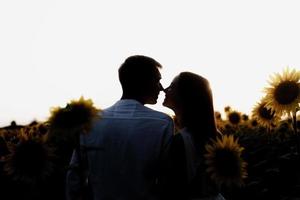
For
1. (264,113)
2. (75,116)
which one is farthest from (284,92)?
(75,116)

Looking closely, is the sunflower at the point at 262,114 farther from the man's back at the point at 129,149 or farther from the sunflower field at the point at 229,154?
the man's back at the point at 129,149

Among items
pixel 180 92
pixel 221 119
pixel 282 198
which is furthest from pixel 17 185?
pixel 221 119

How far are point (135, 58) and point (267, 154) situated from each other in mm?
4531

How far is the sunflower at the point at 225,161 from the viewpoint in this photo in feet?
13.9

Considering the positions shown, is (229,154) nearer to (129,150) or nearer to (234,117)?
(129,150)

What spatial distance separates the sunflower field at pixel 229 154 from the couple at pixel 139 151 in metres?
0.20

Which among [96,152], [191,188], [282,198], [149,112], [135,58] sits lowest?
[282,198]

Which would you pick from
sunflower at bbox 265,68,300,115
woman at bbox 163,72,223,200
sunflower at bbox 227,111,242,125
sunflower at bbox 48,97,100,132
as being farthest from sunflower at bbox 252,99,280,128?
sunflower at bbox 48,97,100,132

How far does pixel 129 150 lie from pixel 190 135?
0.53m

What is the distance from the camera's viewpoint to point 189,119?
14.5ft

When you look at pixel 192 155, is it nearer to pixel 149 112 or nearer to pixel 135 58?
pixel 149 112

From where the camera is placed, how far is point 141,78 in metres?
4.17

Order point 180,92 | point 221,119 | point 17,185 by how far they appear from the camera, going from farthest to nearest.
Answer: point 221,119
point 17,185
point 180,92

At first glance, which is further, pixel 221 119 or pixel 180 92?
pixel 221 119
